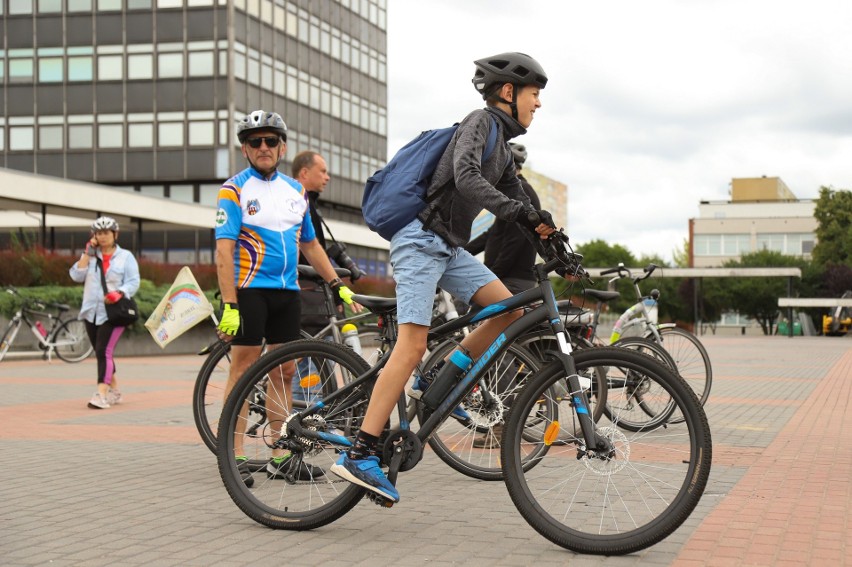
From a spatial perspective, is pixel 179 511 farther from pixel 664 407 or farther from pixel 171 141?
pixel 171 141

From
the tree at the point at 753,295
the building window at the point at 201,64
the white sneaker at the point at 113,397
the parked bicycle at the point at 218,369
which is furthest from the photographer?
the tree at the point at 753,295

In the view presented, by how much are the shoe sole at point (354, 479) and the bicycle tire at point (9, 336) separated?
1673 cm

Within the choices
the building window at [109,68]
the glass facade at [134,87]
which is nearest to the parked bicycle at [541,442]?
the glass facade at [134,87]

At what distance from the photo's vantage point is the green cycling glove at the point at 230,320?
576cm

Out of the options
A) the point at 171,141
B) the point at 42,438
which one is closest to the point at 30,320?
the point at 42,438

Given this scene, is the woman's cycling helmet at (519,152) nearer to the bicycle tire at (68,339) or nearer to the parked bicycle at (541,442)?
the parked bicycle at (541,442)

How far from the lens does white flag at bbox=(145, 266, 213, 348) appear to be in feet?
29.8

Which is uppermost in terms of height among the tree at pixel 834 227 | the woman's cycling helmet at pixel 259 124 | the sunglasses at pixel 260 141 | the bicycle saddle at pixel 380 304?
the tree at pixel 834 227

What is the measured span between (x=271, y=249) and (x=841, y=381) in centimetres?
1156

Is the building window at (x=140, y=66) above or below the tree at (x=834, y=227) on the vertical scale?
above

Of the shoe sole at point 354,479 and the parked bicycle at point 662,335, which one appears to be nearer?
the shoe sole at point 354,479

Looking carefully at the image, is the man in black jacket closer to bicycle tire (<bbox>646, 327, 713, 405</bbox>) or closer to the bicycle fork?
bicycle tire (<bbox>646, 327, 713, 405</bbox>)

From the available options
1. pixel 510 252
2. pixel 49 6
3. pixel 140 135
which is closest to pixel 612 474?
pixel 510 252

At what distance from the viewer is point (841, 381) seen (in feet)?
50.8
